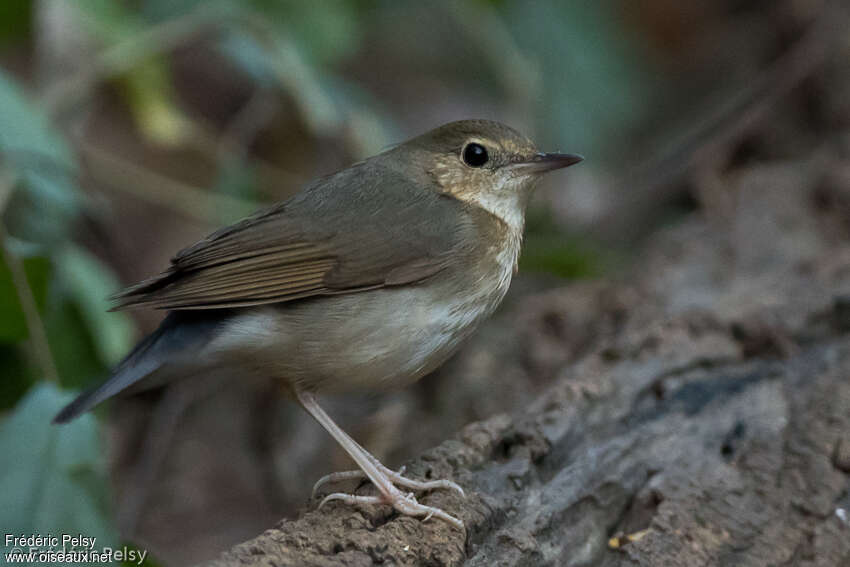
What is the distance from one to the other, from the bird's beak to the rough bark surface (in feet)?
2.75

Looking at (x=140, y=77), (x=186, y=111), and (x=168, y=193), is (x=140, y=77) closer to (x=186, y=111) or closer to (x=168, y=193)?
(x=168, y=193)

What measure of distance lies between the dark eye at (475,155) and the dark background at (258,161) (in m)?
1.24

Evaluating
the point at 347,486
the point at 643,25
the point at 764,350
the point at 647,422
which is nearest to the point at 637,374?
the point at 647,422

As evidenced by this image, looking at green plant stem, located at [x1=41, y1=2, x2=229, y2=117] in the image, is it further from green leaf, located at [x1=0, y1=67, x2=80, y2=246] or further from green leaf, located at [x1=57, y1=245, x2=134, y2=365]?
green leaf, located at [x1=57, y1=245, x2=134, y2=365]

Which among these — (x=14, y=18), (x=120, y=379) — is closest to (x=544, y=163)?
(x=120, y=379)

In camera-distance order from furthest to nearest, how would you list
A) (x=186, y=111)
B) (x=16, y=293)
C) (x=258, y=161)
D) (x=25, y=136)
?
(x=186, y=111), (x=258, y=161), (x=25, y=136), (x=16, y=293)

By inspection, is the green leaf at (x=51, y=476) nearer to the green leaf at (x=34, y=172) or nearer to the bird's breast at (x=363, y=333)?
the bird's breast at (x=363, y=333)

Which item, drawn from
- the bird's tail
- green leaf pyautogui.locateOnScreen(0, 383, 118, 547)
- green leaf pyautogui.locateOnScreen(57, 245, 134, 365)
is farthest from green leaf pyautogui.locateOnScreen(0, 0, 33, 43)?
the bird's tail

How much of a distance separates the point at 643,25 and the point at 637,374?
6.65m

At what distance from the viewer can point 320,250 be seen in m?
3.54

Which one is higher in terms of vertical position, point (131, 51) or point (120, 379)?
point (131, 51)

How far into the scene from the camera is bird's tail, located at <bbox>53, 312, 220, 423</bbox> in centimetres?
320

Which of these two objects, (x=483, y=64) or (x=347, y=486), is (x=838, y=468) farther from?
(x=483, y=64)

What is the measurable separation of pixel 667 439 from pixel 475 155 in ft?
4.26
